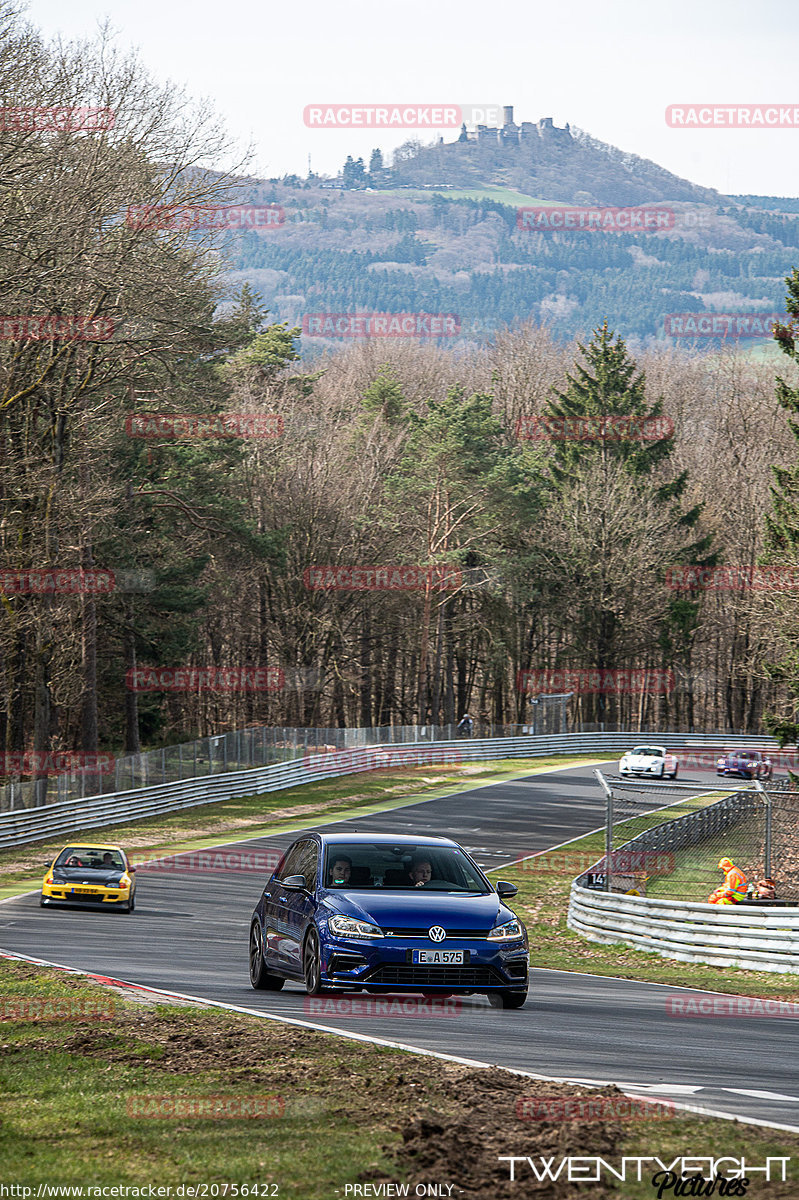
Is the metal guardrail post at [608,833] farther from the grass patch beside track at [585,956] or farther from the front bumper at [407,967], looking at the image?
the front bumper at [407,967]

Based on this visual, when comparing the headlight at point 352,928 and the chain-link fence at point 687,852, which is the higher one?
the headlight at point 352,928

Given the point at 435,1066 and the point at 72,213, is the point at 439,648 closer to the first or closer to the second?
the point at 72,213

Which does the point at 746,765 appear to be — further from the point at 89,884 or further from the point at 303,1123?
the point at 303,1123

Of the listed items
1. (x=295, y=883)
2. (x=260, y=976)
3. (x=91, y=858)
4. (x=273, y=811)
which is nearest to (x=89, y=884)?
(x=91, y=858)

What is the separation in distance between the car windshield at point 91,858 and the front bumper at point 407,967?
47.2 ft

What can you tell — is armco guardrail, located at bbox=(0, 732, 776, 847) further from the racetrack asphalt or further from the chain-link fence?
the chain-link fence

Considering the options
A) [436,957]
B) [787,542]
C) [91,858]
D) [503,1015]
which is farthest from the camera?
[787,542]

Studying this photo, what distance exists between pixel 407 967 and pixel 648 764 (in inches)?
1806

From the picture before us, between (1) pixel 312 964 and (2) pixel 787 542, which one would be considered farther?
(2) pixel 787 542

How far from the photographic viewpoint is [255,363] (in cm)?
8588

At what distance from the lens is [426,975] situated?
11.3 m

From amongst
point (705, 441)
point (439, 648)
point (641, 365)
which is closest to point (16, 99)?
point (439, 648)

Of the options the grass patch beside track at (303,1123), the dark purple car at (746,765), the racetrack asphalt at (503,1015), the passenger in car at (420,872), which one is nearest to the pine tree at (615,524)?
the dark purple car at (746,765)

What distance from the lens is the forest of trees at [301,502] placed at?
36438 millimetres
